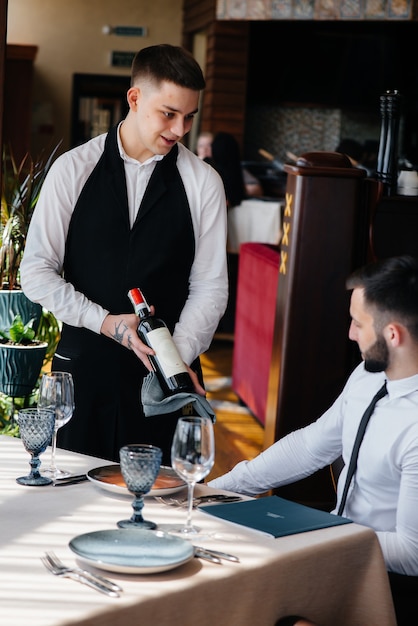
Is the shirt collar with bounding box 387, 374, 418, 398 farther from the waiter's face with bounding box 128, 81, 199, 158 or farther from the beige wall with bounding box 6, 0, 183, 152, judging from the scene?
the beige wall with bounding box 6, 0, 183, 152

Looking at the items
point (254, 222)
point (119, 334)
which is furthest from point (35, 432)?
point (254, 222)

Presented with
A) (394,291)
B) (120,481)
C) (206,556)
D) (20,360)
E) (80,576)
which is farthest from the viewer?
(20,360)

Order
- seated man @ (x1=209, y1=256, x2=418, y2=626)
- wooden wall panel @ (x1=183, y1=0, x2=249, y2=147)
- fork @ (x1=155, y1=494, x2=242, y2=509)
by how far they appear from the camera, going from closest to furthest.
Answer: fork @ (x1=155, y1=494, x2=242, y2=509) < seated man @ (x1=209, y1=256, x2=418, y2=626) < wooden wall panel @ (x1=183, y1=0, x2=249, y2=147)

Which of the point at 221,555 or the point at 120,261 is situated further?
the point at 120,261

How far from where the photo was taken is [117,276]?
260 cm

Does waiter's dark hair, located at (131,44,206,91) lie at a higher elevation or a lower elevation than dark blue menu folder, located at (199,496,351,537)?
higher

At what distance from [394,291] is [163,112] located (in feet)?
2.42

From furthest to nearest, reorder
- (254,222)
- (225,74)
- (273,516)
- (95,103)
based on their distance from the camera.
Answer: (95,103)
(225,74)
(254,222)
(273,516)

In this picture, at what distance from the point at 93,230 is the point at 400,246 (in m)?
1.83

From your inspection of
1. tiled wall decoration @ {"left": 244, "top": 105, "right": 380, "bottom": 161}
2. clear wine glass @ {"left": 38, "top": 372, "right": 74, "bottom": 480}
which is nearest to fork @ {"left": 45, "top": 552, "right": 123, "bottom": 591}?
clear wine glass @ {"left": 38, "top": 372, "right": 74, "bottom": 480}

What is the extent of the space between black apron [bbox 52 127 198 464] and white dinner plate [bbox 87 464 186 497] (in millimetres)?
585

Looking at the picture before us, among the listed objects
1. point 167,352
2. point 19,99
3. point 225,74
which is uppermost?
point 225,74

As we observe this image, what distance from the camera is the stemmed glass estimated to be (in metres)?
1.92

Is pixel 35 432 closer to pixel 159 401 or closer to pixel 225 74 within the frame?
pixel 159 401
